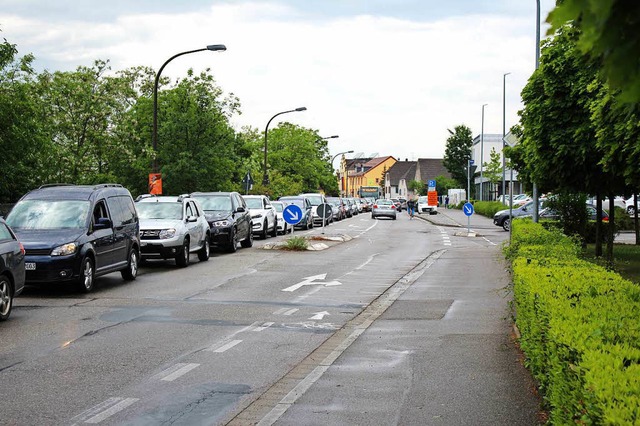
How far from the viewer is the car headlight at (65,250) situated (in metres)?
14.1

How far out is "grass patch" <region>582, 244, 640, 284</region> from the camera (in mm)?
18539

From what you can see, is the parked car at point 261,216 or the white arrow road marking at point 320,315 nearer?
the white arrow road marking at point 320,315

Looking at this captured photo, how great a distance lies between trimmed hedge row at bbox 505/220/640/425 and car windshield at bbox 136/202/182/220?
13591 millimetres

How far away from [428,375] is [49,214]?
9843 millimetres

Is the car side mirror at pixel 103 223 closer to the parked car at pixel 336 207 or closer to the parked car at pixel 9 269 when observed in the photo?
the parked car at pixel 9 269

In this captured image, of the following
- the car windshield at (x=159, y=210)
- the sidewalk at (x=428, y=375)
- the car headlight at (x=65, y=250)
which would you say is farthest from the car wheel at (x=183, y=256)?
the sidewalk at (x=428, y=375)

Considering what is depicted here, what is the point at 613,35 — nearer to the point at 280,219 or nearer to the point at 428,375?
the point at 428,375

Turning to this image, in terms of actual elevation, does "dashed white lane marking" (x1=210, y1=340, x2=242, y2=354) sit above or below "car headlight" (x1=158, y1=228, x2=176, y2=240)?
below

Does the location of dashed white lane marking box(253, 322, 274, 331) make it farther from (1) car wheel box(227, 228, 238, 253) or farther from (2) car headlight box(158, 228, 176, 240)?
(1) car wheel box(227, 228, 238, 253)

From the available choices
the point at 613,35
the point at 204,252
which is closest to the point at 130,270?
the point at 204,252

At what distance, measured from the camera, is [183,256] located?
67.0 feet

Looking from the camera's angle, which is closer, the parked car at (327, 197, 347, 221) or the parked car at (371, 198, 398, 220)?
the parked car at (327, 197, 347, 221)

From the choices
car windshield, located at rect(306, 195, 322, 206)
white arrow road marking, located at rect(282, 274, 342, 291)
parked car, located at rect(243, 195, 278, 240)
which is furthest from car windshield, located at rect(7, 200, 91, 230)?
car windshield, located at rect(306, 195, 322, 206)

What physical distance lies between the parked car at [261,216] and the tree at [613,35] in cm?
3034
